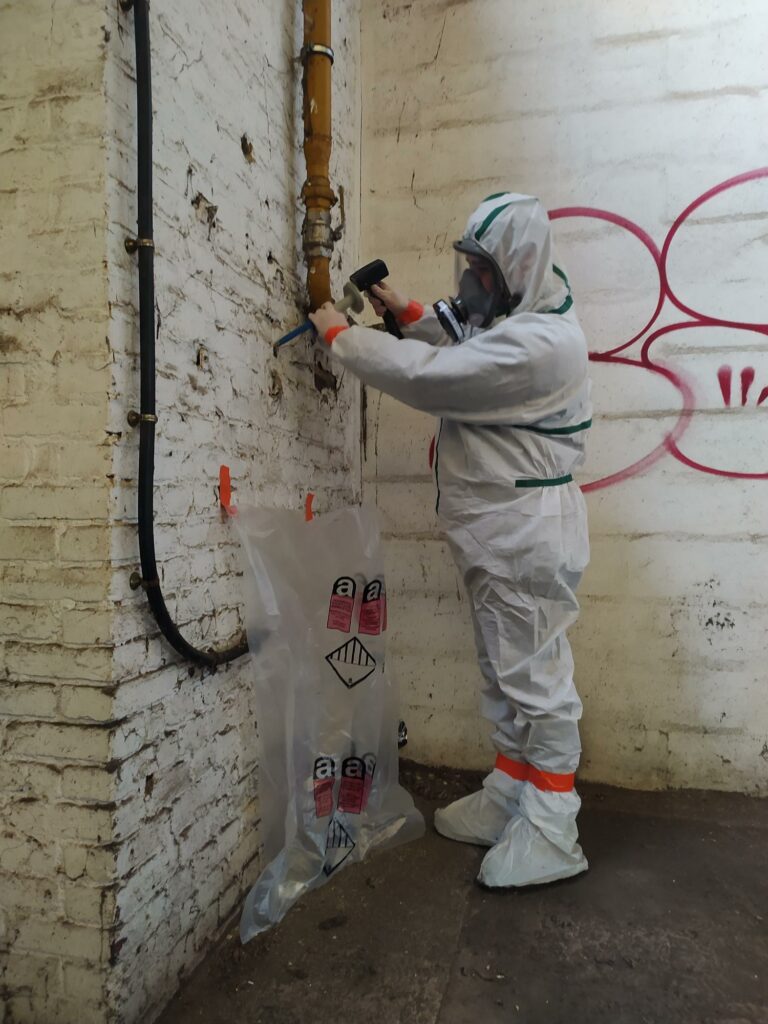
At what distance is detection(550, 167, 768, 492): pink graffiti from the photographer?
1926 millimetres

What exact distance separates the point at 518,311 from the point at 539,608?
698mm

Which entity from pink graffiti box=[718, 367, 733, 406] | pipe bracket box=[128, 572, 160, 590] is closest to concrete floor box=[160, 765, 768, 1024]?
pipe bracket box=[128, 572, 160, 590]

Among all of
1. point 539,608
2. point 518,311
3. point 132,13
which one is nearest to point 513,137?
point 518,311

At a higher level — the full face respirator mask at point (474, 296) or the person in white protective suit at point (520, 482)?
the full face respirator mask at point (474, 296)

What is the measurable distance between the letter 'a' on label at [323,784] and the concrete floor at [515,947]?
0.17 meters

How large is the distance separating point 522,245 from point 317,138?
614mm

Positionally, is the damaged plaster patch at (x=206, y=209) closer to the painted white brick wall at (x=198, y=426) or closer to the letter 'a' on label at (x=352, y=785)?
the painted white brick wall at (x=198, y=426)

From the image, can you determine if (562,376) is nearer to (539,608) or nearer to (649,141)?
(539,608)

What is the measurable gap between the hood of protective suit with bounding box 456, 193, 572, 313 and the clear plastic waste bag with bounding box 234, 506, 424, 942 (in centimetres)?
67

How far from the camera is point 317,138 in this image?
1.74 m

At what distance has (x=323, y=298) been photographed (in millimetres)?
1748

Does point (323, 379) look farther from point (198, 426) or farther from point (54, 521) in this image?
point (54, 521)

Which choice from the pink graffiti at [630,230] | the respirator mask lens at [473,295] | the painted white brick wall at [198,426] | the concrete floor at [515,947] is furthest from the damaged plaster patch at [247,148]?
the concrete floor at [515,947]

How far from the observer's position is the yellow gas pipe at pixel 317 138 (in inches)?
68.0
